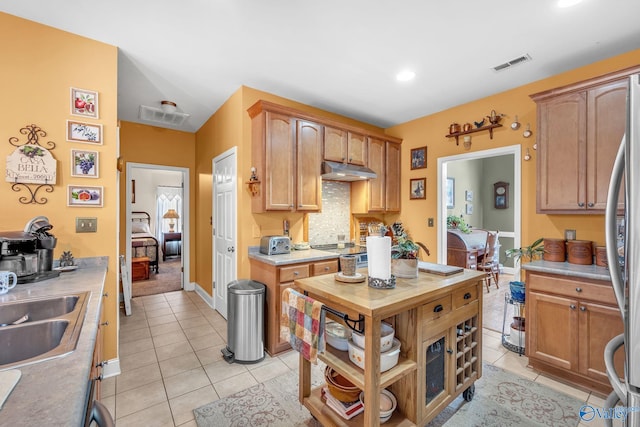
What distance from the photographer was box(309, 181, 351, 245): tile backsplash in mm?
3908

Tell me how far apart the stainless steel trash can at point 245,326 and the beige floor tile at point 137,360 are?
0.68 metres

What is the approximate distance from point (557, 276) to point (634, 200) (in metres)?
1.88

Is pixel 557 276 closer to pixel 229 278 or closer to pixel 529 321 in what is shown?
pixel 529 321

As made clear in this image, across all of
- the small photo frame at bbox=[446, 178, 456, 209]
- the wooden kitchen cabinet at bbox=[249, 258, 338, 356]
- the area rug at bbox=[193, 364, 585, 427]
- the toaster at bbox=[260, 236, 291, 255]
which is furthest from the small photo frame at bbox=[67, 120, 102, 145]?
the small photo frame at bbox=[446, 178, 456, 209]

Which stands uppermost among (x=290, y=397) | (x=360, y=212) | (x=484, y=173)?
(x=484, y=173)

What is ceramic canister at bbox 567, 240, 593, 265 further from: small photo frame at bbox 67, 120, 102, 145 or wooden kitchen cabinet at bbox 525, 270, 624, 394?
small photo frame at bbox 67, 120, 102, 145

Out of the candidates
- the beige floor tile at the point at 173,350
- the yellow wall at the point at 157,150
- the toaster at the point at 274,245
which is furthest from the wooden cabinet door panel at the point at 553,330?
the yellow wall at the point at 157,150

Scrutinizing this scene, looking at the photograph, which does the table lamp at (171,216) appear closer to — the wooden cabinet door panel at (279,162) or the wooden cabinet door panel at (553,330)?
the wooden cabinet door panel at (279,162)

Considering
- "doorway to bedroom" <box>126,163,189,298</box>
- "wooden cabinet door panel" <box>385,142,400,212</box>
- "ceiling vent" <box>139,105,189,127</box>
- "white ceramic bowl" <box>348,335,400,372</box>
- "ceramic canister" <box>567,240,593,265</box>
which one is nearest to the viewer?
"white ceramic bowl" <box>348,335,400,372</box>

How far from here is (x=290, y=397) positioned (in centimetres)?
210

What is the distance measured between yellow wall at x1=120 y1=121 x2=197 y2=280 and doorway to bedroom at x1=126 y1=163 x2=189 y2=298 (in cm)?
114

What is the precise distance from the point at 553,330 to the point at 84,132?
414cm

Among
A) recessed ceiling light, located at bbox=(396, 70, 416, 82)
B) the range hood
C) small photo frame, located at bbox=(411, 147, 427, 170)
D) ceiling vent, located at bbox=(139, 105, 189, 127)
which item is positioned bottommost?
the range hood

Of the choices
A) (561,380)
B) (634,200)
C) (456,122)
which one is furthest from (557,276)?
(456,122)
